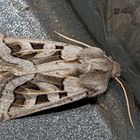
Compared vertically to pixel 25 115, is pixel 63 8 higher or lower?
higher

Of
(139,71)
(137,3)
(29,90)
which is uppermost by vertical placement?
(137,3)

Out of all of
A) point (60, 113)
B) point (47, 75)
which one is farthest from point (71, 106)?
point (47, 75)

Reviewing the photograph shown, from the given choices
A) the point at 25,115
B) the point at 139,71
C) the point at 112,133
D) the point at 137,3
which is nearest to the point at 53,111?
the point at 25,115

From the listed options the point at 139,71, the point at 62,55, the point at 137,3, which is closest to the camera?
the point at 137,3

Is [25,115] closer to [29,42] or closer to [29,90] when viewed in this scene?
[29,90]

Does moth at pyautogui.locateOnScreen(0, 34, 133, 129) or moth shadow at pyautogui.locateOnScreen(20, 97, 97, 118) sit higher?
moth at pyautogui.locateOnScreen(0, 34, 133, 129)

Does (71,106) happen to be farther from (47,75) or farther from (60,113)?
(47,75)
